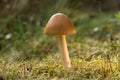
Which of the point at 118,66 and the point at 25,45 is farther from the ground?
the point at 25,45

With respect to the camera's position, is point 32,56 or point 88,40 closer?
point 32,56

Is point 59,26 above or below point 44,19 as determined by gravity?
below

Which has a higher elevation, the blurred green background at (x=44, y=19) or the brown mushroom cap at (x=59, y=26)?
the blurred green background at (x=44, y=19)

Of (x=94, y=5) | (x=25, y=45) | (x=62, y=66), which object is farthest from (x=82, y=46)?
(x=94, y=5)

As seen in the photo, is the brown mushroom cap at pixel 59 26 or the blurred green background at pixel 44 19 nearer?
the brown mushroom cap at pixel 59 26

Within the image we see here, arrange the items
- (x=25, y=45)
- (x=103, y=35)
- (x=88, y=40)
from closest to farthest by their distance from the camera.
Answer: (x=25, y=45), (x=88, y=40), (x=103, y=35)

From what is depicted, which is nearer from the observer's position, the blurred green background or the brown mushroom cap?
the brown mushroom cap

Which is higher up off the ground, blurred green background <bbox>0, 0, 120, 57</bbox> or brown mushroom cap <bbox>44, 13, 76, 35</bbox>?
blurred green background <bbox>0, 0, 120, 57</bbox>

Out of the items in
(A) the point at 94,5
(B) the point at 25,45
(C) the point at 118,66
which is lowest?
(C) the point at 118,66

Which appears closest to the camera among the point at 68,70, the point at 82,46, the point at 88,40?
the point at 68,70

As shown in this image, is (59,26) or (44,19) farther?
(44,19)

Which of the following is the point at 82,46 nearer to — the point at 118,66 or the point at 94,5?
the point at 118,66
